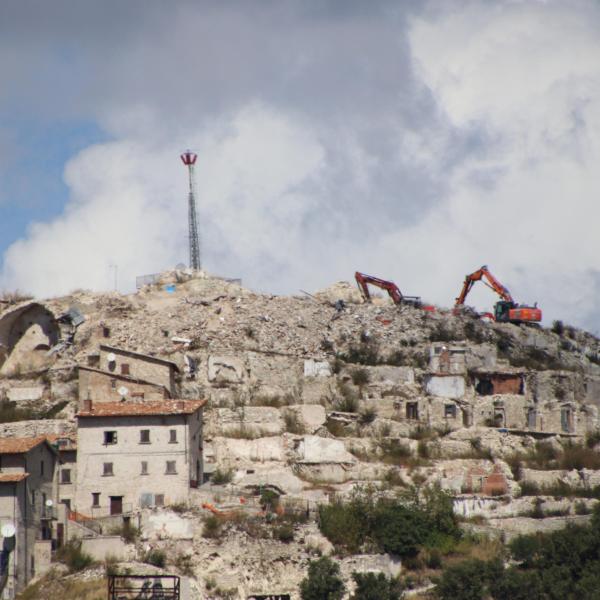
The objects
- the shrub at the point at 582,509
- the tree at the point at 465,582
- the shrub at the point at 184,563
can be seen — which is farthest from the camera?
the shrub at the point at 582,509

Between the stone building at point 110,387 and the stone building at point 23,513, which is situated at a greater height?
the stone building at point 110,387

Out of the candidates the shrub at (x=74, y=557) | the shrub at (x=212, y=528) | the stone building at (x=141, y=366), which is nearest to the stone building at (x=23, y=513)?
the shrub at (x=74, y=557)

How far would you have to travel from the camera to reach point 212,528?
56.3 metres

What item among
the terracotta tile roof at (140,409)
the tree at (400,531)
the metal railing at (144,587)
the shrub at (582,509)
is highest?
the terracotta tile roof at (140,409)

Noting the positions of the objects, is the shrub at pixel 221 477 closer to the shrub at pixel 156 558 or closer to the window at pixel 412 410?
the shrub at pixel 156 558

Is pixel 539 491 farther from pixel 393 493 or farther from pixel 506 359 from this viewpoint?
pixel 506 359

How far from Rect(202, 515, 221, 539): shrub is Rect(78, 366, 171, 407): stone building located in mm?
10356

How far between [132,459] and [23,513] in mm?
5415

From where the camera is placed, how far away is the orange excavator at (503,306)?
275 feet

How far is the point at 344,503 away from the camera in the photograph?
5881cm

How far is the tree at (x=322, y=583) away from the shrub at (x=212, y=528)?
380cm

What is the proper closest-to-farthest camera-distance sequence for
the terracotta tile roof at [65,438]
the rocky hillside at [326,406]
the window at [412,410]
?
the rocky hillside at [326,406] → the terracotta tile roof at [65,438] → the window at [412,410]

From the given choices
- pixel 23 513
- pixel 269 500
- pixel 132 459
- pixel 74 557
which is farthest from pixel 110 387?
pixel 74 557

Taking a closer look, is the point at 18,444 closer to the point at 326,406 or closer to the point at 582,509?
the point at 326,406
